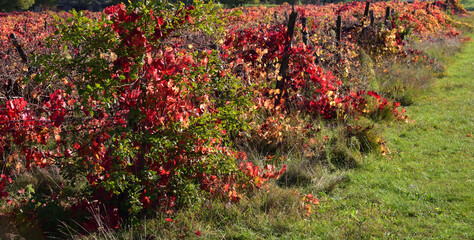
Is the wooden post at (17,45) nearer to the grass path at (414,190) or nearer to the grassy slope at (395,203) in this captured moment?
the grassy slope at (395,203)

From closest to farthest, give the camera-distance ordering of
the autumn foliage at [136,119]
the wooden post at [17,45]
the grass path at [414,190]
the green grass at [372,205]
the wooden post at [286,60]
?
the autumn foliage at [136,119] → the green grass at [372,205] → the grass path at [414,190] → the wooden post at [17,45] → the wooden post at [286,60]

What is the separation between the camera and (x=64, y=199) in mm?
4242

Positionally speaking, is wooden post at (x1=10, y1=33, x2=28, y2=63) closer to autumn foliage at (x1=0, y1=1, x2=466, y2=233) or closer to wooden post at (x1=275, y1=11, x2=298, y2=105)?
autumn foliage at (x1=0, y1=1, x2=466, y2=233)

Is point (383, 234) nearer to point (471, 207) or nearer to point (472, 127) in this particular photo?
point (471, 207)

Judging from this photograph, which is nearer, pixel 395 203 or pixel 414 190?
pixel 395 203

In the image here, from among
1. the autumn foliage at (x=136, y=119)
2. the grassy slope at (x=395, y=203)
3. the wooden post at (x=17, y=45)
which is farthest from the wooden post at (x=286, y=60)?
the wooden post at (x=17, y=45)

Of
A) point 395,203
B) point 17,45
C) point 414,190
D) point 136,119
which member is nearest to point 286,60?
point 414,190

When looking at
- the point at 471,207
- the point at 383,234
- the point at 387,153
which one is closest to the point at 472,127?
the point at 387,153

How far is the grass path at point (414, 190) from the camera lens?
4.05m

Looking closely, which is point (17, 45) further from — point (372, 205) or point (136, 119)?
point (372, 205)

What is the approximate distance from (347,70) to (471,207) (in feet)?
12.8

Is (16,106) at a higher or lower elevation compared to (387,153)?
higher

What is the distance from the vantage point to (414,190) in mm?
4871

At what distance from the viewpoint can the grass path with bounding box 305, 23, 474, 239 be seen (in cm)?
405
